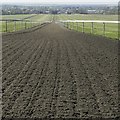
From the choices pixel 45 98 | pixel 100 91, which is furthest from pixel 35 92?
pixel 100 91

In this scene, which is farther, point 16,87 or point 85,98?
point 16,87

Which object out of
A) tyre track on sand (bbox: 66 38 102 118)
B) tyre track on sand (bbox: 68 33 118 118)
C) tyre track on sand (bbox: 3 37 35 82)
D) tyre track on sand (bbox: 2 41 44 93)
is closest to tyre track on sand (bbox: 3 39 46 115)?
tyre track on sand (bbox: 2 41 44 93)

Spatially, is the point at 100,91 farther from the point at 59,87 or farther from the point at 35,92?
the point at 35,92

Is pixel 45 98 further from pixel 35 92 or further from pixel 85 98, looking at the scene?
pixel 85 98

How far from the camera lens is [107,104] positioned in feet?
27.9

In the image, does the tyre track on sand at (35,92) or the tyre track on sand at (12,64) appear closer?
the tyre track on sand at (35,92)

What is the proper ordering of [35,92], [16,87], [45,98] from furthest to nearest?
[16,87]
[35,92]
[45,98]

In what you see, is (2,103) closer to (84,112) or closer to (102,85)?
(84,112)

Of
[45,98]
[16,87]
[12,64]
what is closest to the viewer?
[45,98]

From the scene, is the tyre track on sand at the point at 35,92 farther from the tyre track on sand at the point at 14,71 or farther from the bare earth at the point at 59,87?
the tyre track on sand at the point at 14,71

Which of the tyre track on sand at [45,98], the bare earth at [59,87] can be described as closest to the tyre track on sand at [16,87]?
the bare earth at [59,87]

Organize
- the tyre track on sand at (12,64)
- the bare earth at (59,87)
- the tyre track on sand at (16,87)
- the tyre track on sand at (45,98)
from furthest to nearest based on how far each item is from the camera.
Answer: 1. the tyre track on sand at (12,64)
2. the tyre track on sand at (16,87)
3. the bare earth at (59,87)
4. the tyre track on sand at (45,98)

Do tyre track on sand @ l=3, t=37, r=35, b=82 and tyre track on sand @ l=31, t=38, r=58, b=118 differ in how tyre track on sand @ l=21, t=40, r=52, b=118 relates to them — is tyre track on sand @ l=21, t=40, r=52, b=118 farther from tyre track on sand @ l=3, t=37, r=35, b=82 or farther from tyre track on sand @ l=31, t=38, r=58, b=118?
tyre track on sand @ l=3, t=37, r=35, b=82

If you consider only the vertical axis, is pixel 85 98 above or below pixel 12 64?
below
